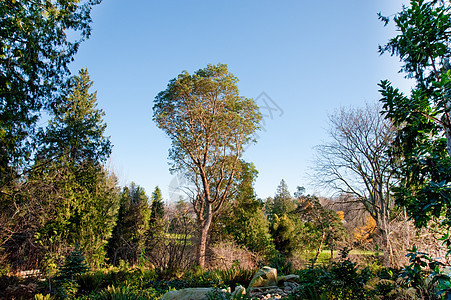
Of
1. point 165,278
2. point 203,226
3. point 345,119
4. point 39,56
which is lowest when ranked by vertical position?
point 165,278

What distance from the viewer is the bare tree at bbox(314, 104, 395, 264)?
10.6 meters

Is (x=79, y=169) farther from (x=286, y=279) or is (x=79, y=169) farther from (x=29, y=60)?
(x=286, y=279)

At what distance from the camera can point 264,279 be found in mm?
6062

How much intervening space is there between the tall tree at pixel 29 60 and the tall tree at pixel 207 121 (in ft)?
17.0

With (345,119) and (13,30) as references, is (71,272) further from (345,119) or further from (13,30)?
(345,119)

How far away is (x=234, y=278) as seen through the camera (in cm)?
655

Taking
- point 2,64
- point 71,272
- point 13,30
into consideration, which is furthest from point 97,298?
point 13,30

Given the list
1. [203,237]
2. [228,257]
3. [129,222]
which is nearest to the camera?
[228,257]

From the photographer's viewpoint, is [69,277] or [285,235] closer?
[69,277]

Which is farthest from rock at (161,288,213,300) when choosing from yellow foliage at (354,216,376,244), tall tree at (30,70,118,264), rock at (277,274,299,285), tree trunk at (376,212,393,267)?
yellow foliage at (354,216,376,244)

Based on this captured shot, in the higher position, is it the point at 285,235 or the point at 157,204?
the point at 157,204

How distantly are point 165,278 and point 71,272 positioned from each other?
8.22 ft

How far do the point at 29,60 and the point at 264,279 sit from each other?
23.6 feet

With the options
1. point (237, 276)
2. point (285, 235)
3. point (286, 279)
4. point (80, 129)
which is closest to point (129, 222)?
point (80, 129)
